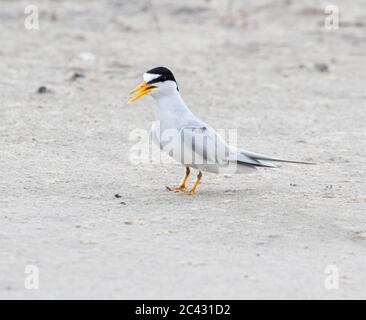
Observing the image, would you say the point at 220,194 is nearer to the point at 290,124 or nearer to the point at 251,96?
the point at 290,124

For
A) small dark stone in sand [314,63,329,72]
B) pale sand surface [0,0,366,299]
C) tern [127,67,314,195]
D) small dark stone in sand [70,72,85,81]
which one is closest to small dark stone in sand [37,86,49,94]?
pale sand surface [0,0,366,299]

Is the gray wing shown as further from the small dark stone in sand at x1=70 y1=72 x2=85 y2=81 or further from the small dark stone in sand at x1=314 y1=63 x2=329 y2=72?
the small dark stone in sand at x1=314 y1=63 x2=329 y2=72

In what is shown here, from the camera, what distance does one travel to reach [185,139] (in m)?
5.46

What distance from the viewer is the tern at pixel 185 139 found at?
5445 millimetres

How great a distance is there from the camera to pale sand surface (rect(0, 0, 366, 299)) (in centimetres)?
429

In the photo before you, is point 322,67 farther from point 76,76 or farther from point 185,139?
point 185,139

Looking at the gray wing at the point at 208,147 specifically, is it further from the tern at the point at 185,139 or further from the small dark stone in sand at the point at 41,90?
the small dark stone in sand at the point at 41,90

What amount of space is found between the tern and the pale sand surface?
0.22 m

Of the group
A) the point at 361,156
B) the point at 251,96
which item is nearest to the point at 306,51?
the point at 251,96

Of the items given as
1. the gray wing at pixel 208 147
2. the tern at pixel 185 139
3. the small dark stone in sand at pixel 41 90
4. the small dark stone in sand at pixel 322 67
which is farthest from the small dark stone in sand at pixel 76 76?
the gray wing at pixel 208 147

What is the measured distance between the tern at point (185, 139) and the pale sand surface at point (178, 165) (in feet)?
0.72

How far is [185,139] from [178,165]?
1031mm

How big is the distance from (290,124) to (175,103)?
2.28m

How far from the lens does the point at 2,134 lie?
6848 mm
